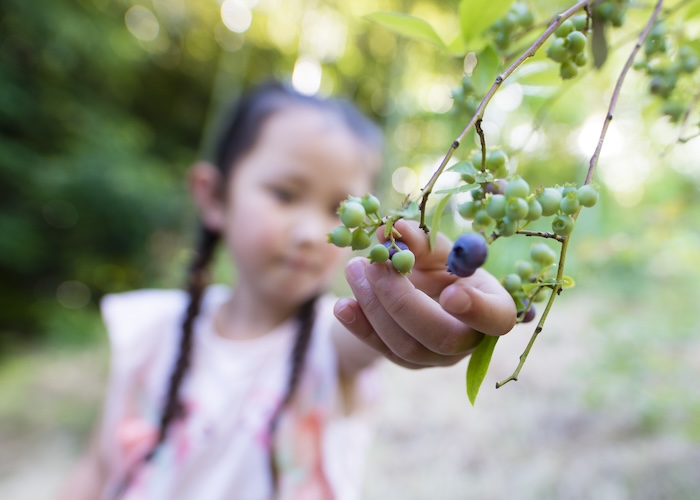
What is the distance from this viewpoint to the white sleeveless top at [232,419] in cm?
79

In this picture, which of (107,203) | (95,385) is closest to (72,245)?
(107,203)

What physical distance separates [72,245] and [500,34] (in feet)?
10.4

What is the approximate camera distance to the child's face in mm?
717

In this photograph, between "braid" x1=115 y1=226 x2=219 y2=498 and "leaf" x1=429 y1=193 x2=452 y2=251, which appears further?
"braid" x1=115 y1=226 x2=219 y2=498

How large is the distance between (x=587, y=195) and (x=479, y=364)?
8cm

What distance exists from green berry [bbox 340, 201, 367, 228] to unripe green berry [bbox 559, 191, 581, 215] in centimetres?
7

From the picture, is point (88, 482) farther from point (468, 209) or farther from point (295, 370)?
point (468, 209)

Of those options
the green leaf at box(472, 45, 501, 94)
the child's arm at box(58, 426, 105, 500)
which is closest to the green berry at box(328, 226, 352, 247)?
the green leaf at box(472, 45, 501, 94)

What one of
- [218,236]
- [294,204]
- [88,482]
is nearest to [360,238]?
[294,204]

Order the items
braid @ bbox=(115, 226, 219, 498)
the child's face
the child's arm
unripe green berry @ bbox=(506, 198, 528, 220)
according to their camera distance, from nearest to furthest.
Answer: unripe green berry @ bbox=(506, 198, 528, 220)
the child's face
braid @ bbox=(115, 226, 219, 498)
the child's arm

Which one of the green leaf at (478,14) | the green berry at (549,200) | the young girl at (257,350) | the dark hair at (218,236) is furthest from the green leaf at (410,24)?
the dark hair at (218,236)

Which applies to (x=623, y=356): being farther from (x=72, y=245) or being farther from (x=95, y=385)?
(x=72, y=245)

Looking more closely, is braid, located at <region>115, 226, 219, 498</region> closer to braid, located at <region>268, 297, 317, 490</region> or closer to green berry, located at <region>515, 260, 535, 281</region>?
braid, located at <region>268, 297, 317, 490</region>

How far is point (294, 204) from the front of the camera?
2.41ft
